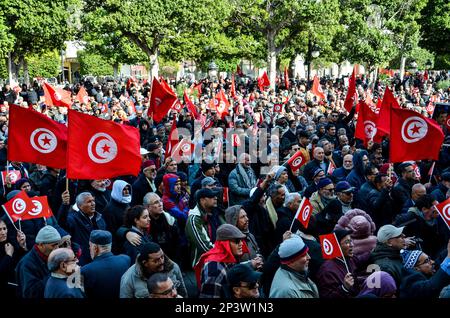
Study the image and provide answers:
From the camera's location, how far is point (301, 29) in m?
36.2

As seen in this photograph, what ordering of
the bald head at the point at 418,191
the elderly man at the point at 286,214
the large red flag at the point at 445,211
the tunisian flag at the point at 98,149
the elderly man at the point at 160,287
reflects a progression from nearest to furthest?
1. the elderly man at the point at 160,287
2. the large red flag at the point at 445,211
3. the elderly man at the point at 286,214
4. the tunisian flag at the point at 98,149
5. the bald head at the point at 418,191

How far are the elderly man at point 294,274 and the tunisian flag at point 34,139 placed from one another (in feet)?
13.0

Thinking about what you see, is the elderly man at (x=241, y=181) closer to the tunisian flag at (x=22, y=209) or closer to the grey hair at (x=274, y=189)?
the grey hair at (x=274, y=189)

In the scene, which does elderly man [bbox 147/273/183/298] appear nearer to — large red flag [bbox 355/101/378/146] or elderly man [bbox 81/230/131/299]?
elderly man [bbox 81/230/131/299]

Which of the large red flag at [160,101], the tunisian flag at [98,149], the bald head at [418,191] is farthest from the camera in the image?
the large red flag at [160,101]

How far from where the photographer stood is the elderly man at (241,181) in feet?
30.9

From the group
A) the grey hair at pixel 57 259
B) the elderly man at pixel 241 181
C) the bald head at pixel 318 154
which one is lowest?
the elderly man at pixel 241 181

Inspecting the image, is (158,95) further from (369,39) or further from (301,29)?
(369,39)

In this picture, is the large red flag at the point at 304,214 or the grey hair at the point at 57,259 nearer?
the grey hair at the point at 57,259

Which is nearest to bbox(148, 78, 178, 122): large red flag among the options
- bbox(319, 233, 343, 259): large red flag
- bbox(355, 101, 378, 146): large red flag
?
bbox(355, 101, 378, 146): large red flag

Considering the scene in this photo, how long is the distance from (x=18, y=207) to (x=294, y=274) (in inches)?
140

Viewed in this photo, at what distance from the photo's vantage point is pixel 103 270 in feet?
17.5

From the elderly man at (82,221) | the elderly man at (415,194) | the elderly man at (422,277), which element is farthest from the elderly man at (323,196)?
the elderly man at (82,221)
